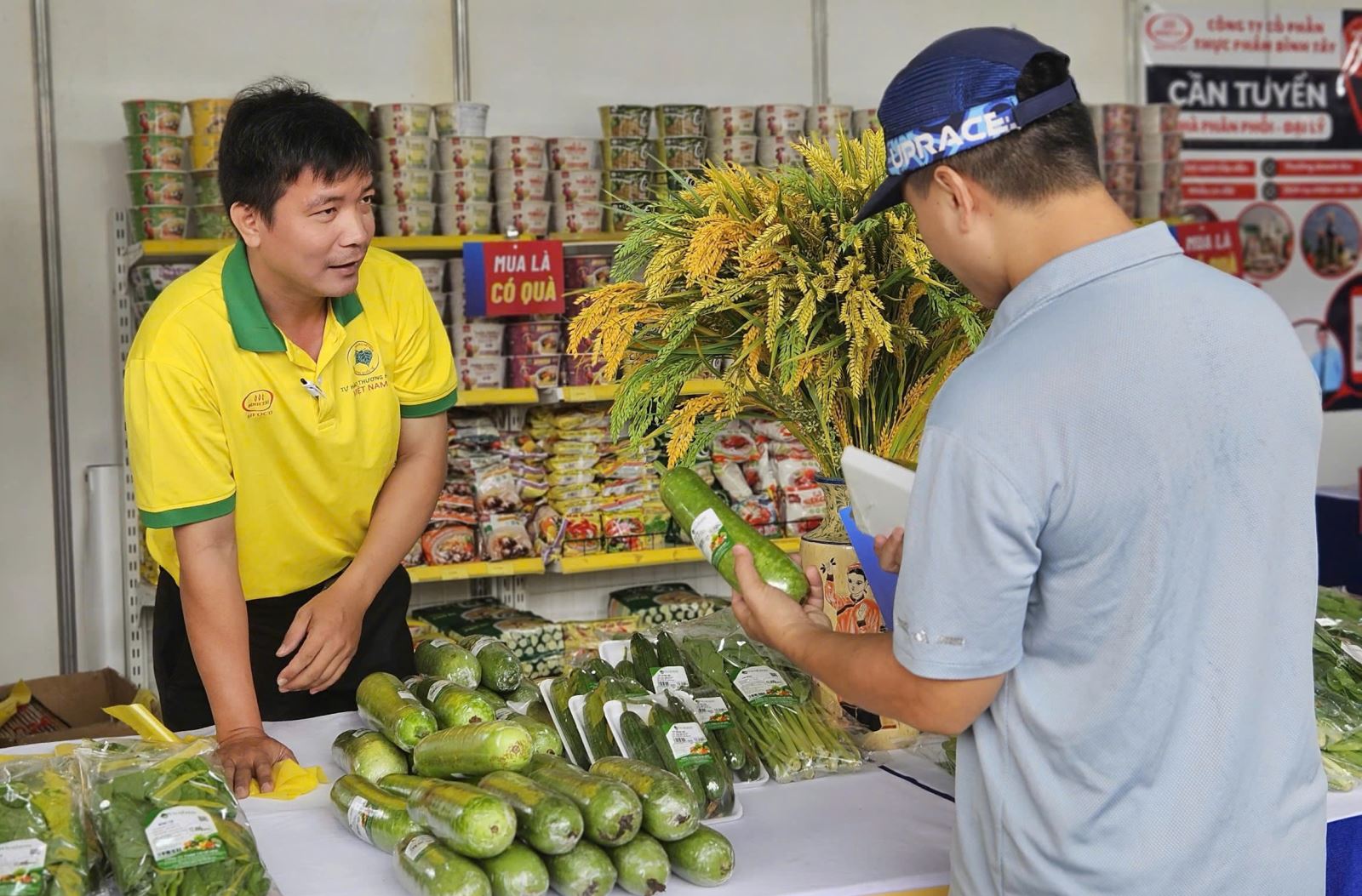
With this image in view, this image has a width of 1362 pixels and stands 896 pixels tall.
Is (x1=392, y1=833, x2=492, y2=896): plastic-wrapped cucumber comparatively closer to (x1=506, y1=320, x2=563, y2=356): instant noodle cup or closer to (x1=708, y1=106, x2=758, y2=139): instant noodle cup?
Result: (x1=506, y1=320, x2=563, y2=356): instant noodle cup

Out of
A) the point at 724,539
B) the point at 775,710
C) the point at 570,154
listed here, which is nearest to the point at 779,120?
the point at 570,154

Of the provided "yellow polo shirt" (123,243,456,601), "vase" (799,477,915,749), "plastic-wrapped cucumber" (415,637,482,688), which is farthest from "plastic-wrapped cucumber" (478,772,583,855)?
"yellow polo shirt" (123,243,456,601)

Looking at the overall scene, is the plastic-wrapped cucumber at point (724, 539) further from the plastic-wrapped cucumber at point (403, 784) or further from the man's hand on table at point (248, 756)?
the man's hand on table at point (248, 756)

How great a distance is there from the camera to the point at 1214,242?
522cm

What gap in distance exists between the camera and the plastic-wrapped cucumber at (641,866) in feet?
5.42

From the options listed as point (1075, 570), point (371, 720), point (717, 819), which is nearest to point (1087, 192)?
point (1075, 570)

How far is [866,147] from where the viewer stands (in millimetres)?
2234

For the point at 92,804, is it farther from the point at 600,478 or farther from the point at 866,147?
the point at 600,478

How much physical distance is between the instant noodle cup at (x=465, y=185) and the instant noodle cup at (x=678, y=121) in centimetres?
55

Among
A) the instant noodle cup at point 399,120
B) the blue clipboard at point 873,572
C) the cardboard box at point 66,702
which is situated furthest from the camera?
the instant noodle cup at point 399,120

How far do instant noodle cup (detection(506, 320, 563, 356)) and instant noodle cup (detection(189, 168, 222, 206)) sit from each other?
0.91 meters

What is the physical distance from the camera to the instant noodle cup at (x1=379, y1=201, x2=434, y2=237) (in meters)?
4.22

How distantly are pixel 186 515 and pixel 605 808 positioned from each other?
1.04 m

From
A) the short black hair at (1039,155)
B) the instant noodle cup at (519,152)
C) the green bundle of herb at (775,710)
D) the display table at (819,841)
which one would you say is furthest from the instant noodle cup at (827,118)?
the short black hair at (1039,155)
